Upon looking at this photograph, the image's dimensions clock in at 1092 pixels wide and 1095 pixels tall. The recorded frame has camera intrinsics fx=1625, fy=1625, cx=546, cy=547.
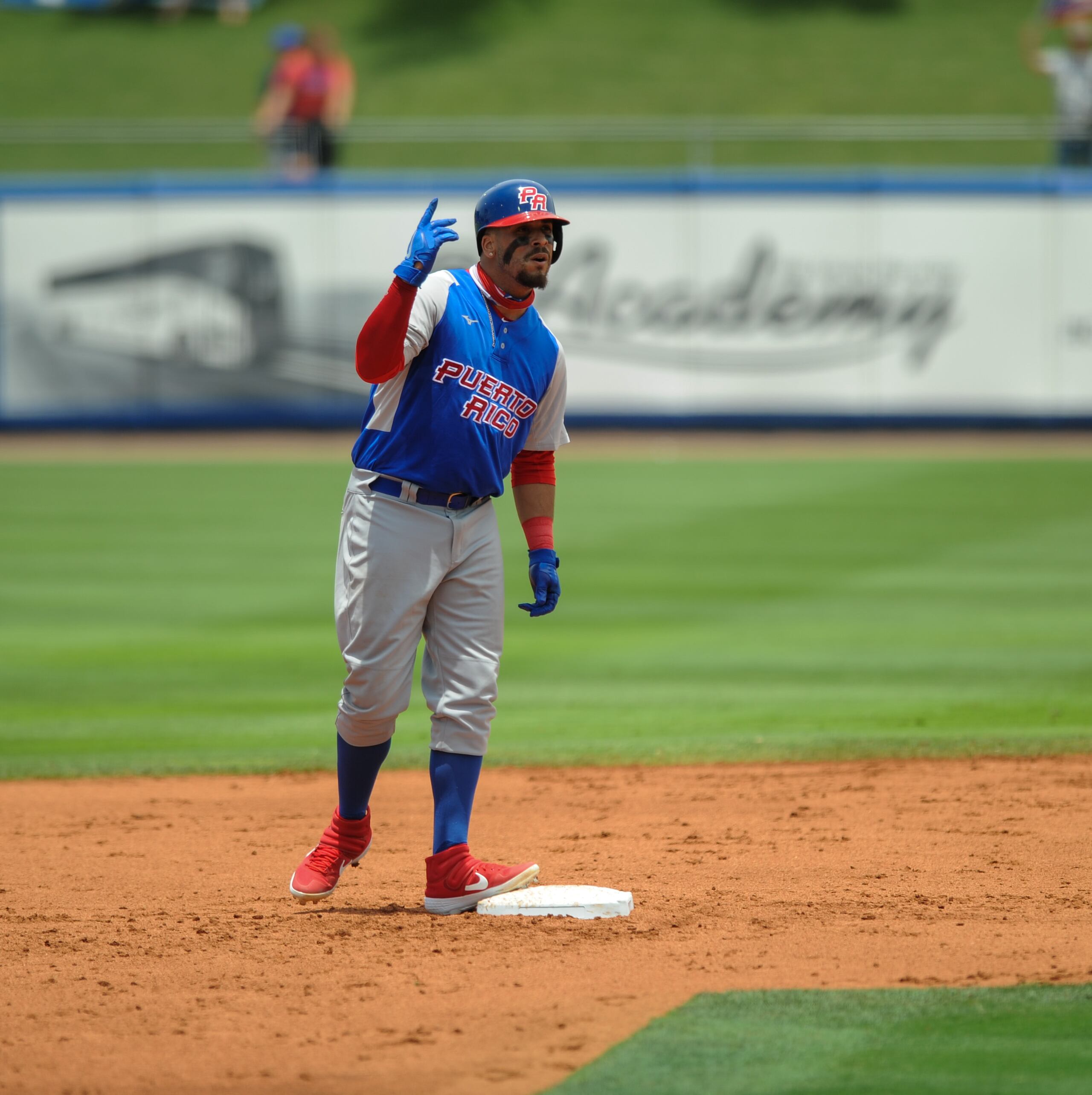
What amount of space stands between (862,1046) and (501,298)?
8.01 feet

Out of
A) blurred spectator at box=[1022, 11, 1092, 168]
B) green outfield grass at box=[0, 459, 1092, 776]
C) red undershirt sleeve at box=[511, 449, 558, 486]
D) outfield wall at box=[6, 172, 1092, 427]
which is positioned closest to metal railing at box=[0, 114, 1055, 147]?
blurred spectator at box=[1022, 11, 1092, 168]

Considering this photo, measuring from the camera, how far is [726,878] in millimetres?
5312

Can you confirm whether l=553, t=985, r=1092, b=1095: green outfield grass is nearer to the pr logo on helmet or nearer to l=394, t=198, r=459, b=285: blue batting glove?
l=394, t=198, r=459, b=285: blue batting glove

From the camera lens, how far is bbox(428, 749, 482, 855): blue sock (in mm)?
5020

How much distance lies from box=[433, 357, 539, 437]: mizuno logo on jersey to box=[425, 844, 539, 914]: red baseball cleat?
4.27 ft

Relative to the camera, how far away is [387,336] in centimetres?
455

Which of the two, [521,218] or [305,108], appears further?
[305,108]

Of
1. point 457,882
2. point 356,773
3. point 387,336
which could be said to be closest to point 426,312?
point 387,336

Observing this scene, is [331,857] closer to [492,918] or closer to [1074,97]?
[492,918]

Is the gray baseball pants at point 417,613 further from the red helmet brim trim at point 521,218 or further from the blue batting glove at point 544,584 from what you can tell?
the red helmet brim trim at point 521,218

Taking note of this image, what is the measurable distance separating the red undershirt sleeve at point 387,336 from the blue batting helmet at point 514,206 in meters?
0.41

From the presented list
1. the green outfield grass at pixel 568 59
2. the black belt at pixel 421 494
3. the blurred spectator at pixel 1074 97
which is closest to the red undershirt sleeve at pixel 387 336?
the black belt at pixel 421 494

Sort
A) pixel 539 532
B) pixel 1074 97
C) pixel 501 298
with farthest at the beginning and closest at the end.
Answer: pixel 1074 97 < pixel 539 532 < pixel 501 298

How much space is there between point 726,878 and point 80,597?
7.19 metres
